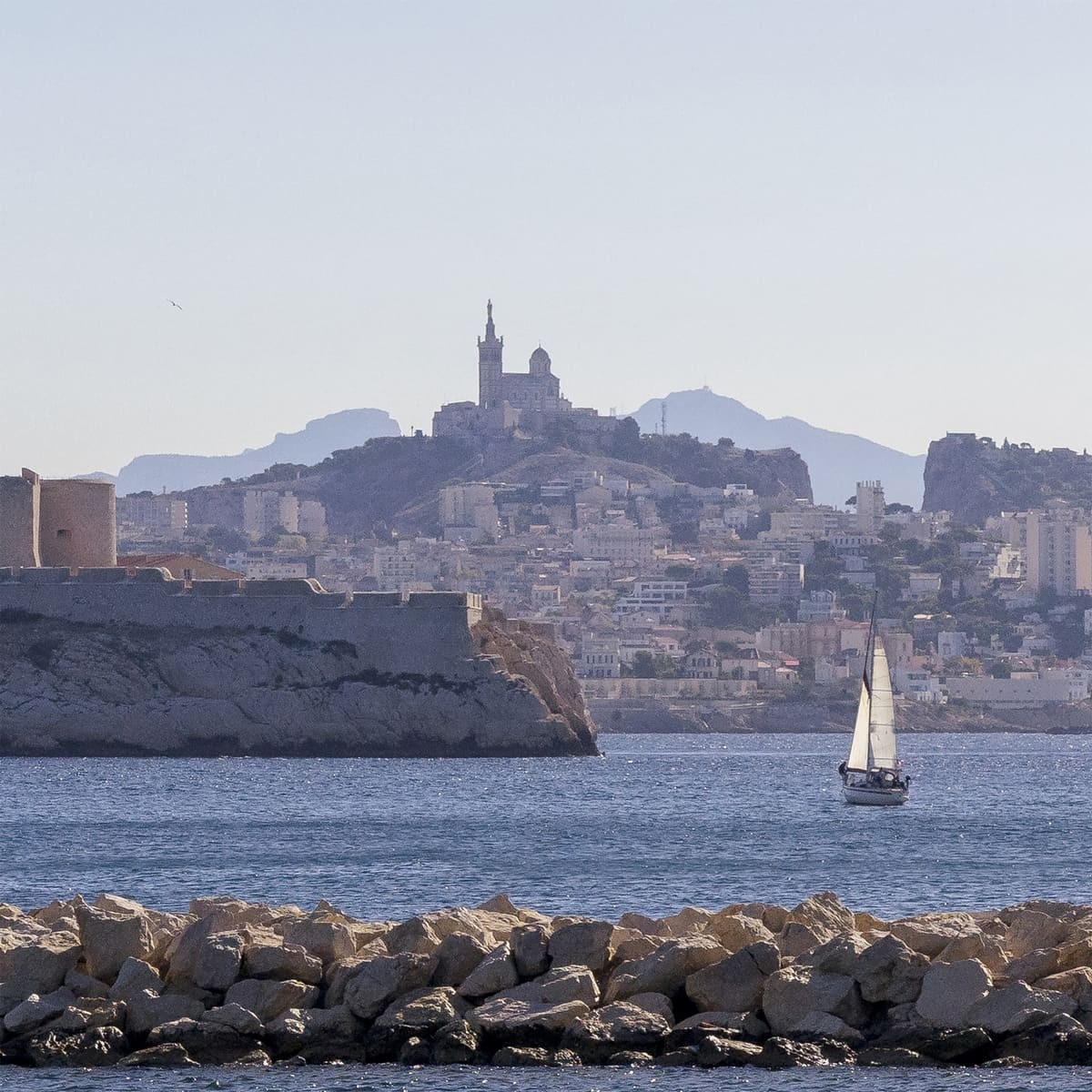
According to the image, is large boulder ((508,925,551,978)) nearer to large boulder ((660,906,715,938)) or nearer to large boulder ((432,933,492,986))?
large boulder ((432,933,492,986))

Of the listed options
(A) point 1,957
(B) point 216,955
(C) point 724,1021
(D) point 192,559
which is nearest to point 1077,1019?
(C) point 724,1021

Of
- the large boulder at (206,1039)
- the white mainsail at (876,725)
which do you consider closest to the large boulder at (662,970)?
the large boulder at (206,1039)

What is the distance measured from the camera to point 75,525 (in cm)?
6644

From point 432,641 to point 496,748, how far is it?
2.81 meters

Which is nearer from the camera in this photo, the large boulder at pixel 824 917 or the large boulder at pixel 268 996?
the large boulder at pixel 268 996

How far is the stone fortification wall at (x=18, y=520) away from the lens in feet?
210

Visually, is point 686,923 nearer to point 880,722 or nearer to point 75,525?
point 880,722

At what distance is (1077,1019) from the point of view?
674 inches

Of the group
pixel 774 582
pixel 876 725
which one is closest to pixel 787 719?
pixel 774 582

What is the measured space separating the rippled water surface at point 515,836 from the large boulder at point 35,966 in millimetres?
6999

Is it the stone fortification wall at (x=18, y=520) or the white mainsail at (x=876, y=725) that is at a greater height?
the stone fortification wall at (x=18, y=520)

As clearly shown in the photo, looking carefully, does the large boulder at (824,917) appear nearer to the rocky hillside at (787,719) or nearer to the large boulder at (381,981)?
the large boulder at (381,981)

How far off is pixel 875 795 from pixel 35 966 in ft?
101

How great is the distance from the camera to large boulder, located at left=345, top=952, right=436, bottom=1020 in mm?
17766
